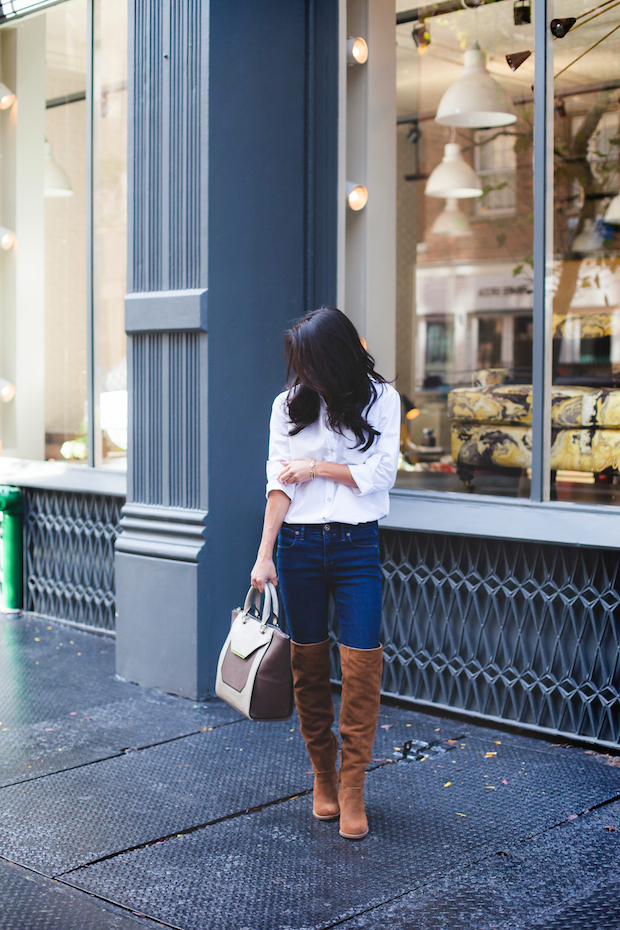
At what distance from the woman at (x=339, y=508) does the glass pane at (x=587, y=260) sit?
1450 mm

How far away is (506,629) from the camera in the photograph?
4.49 meters

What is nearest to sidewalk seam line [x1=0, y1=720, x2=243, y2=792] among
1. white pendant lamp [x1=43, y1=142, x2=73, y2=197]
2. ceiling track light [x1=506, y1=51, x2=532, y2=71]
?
ceiling track light [x1=506, y1=51, x2=532, y2=71]

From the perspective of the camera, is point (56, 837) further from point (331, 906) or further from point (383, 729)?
point (383, 729)

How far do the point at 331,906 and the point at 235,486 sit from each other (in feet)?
→ 8.24

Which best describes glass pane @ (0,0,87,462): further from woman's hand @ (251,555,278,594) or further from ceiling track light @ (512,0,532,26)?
woman's hand @ (251,555,278,594)

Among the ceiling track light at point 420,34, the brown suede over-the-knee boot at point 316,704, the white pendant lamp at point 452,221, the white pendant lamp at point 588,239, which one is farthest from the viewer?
the white pendant lamp at point 452,221

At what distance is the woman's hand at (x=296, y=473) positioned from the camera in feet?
10.7

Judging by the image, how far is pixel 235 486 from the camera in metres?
5.02

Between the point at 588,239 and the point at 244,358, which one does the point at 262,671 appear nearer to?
the point at 244,358

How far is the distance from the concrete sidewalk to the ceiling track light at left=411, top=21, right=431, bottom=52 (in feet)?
15.8

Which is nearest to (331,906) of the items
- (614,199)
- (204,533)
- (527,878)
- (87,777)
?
(527,878)

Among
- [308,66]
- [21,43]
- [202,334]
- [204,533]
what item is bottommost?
[204,533]

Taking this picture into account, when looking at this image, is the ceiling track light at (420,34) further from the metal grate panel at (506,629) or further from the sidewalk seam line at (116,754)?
the sidewalk seam line at (116,754)

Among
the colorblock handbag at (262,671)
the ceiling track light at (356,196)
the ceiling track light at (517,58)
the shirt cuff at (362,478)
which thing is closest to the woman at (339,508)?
the shirt cuff at (362,478)
